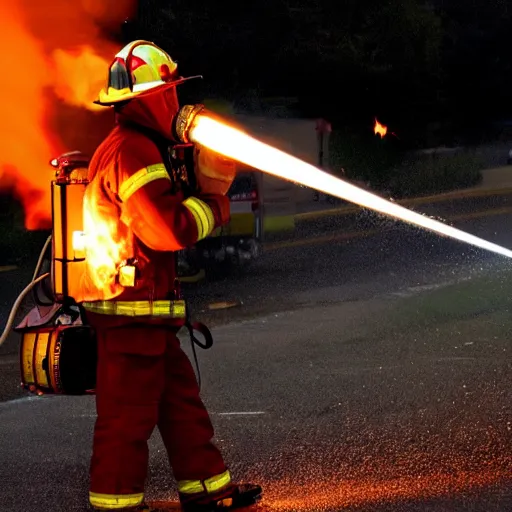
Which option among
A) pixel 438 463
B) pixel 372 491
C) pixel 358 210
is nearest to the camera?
pixel 372 491

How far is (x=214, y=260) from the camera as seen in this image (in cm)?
1102

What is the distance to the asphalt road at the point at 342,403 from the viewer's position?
4898 millimetres

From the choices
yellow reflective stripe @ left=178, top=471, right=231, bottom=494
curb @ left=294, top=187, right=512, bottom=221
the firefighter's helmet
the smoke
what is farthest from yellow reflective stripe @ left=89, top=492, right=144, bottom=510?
curb @ left=294, top=187, right=512, bottom=221

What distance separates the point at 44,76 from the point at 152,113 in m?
4.42

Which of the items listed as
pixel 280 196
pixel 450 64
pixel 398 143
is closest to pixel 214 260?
pixel 280 196

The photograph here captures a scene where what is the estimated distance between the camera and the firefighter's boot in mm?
4457

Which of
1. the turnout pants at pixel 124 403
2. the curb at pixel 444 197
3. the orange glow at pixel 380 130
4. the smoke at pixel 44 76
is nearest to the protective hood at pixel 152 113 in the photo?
the turnout pants at pixel 124 403

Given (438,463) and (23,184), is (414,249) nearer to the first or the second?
(23,184)

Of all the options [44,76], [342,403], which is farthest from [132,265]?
[44,76]

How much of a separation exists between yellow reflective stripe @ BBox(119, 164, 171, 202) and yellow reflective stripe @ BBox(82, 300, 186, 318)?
16.0 inches

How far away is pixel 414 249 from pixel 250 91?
21.7 feet

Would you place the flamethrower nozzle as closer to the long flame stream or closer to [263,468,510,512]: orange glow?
the long flame stream

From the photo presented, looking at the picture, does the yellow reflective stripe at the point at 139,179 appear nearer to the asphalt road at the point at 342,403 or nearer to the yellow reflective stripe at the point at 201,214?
the yellow reflective stripe at the point at 201,214

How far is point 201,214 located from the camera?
4.14 metres
